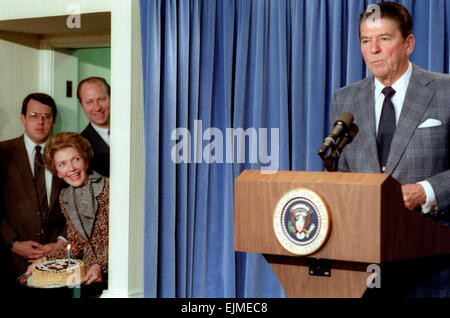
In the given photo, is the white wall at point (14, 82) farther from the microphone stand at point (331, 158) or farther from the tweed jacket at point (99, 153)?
the microphone stand at point (331, 158)

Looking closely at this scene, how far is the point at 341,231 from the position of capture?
183cm

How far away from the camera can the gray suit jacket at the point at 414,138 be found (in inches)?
92.9

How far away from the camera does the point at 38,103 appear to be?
184 inches

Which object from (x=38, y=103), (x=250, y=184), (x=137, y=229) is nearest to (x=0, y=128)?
(x=38, y=103)

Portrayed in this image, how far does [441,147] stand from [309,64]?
1300 millimetres

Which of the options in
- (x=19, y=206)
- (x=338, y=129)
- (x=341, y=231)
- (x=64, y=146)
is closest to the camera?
(x=341, y=231)

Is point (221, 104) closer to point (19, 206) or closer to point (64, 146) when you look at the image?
point (64, 146)

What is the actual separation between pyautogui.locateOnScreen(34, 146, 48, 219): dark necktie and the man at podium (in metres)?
2.69

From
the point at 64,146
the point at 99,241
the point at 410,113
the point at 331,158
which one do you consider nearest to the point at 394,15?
the point at 410,113

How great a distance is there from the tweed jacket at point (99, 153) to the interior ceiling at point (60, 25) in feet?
2.51

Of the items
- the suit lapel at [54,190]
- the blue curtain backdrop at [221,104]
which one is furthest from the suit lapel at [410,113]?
the suit lapel at [54,190]

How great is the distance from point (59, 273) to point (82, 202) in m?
0.53

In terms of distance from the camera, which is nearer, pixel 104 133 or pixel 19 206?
pixel 104 133

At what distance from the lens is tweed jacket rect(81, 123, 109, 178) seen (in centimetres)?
434
